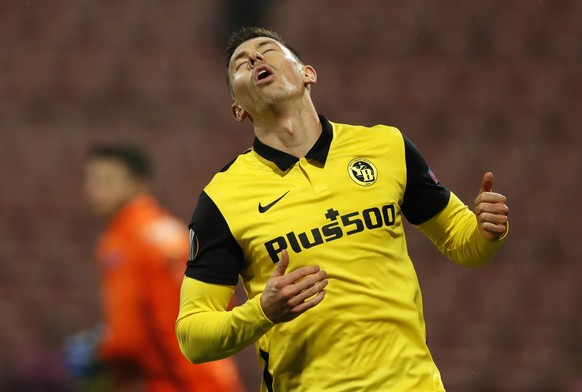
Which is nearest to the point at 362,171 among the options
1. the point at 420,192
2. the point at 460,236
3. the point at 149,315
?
the point at 420,192

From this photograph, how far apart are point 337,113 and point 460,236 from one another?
4.94 metres

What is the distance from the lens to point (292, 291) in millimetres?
2240

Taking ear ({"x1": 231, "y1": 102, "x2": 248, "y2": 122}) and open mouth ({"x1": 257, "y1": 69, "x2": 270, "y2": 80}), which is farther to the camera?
ear ({"x1": 231, "y1": 102, "x2": 248, "y2": 122})

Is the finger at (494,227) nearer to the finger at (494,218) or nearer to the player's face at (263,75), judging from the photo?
the finger at (494,218)

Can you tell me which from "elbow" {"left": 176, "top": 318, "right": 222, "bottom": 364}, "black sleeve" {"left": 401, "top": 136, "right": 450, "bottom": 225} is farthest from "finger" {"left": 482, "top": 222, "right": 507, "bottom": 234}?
"elbow" {"left": 176, "top": 318, "right": 222, "bottom": 364}

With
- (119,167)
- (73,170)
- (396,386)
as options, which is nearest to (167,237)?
(119,167)

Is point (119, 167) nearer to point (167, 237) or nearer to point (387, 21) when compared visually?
point (167, 237)

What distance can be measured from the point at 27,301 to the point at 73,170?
102cm

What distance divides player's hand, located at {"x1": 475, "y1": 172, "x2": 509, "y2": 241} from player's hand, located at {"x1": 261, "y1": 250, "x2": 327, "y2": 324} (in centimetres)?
48

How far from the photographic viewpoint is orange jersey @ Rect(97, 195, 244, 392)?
442 centimetres

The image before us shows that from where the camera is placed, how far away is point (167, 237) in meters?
4.61

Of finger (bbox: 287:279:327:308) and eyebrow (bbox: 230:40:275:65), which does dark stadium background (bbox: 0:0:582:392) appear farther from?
finger (bbox: 287:279:327:308)

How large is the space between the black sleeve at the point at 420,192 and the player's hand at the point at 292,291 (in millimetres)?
551

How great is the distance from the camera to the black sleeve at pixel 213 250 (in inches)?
101
